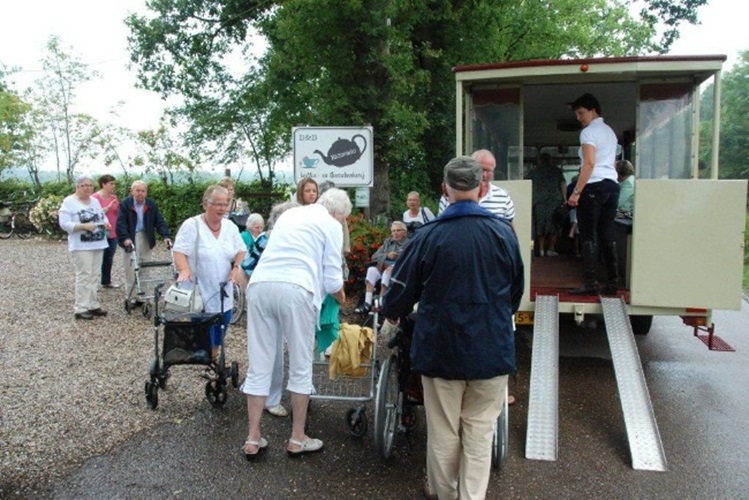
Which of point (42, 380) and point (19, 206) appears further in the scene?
point (19, 206)

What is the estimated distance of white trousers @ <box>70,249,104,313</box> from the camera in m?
8.15

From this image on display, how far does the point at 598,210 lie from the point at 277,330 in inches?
129

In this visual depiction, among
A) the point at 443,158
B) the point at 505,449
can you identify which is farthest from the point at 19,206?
the point at 505,449

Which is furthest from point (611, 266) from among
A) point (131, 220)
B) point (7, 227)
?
point (7, 227)

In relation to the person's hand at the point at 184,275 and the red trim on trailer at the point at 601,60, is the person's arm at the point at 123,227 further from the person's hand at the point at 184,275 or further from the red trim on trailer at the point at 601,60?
the red trim on trailer at the point at 601,60

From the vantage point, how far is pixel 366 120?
12.0 meters

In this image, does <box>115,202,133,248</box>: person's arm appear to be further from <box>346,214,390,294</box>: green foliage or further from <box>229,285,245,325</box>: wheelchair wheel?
<box>346,214,390,294</box>: green foliage

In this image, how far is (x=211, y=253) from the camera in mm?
5148

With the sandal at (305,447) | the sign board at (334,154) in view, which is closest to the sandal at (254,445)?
the sandal at (305,447)

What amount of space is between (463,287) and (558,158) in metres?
9.41

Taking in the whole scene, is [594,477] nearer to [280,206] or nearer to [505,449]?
[505,449]

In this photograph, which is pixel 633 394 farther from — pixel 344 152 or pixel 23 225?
pixel 23 225

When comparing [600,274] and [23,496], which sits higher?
[600,274]

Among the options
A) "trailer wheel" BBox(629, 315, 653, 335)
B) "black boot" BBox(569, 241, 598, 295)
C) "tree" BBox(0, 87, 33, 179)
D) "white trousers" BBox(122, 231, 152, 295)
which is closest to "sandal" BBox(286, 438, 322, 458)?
"black boot" BBox(569, 241, 598, 295)
